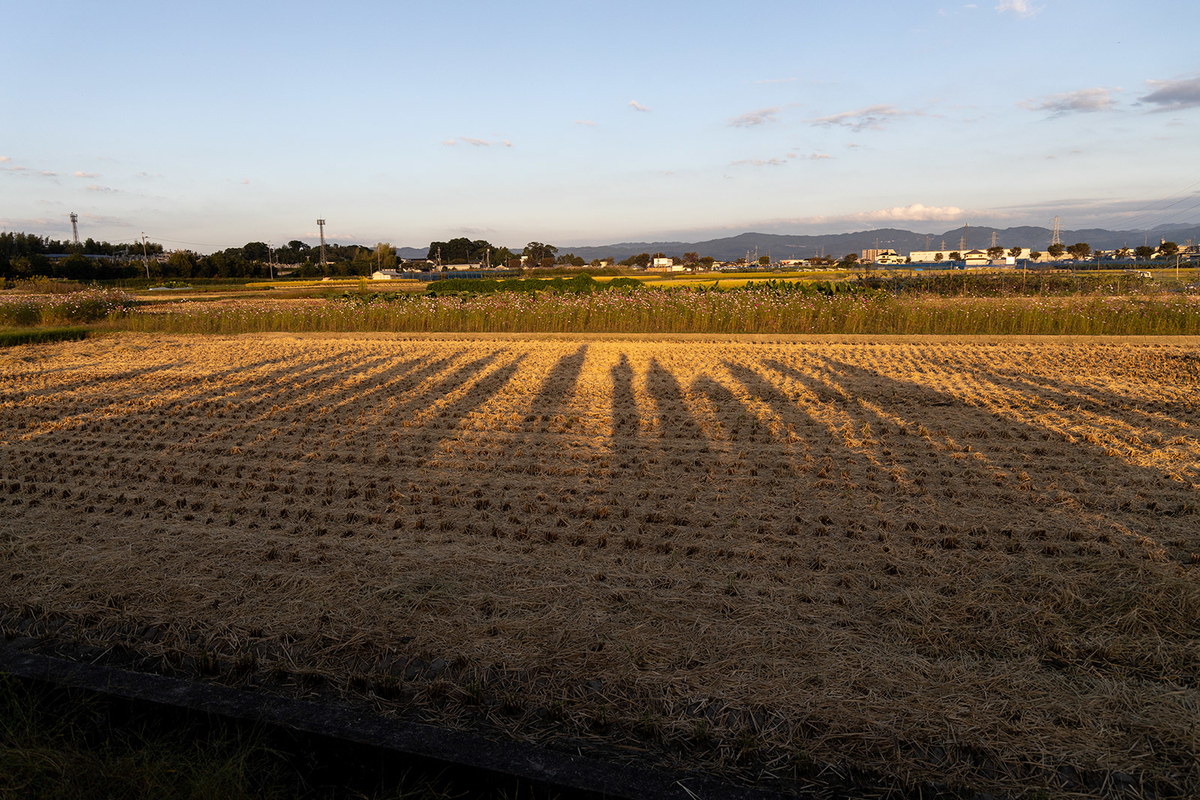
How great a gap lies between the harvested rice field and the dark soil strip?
0.83 feet

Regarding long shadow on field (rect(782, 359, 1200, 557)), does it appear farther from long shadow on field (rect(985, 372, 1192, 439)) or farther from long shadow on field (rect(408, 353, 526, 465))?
long shadow on field (rect(408, 353, 526, 465))

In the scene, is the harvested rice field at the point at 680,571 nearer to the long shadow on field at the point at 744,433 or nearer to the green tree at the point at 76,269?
the long shadow on field at the point at 744,433

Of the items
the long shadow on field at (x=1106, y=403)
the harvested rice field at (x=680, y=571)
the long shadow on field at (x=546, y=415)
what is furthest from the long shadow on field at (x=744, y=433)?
the long shadow on field at (x=1106, y=403)

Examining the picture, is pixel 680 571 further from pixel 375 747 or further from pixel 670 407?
pixel 670 407

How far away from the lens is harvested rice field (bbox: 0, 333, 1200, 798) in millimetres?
2592

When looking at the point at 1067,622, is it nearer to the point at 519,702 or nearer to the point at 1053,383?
the point at 519,702

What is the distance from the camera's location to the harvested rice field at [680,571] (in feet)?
8.50

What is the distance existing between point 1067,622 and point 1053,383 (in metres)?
7.35

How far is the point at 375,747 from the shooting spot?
2279mm

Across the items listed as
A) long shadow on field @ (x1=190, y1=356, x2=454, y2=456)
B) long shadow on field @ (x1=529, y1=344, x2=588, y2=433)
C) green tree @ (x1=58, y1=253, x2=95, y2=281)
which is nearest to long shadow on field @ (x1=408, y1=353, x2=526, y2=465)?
long shadow on field @ (x1=529, y1=344, x2=588, y2=433)

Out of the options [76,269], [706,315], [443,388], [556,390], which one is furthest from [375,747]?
[76,269]

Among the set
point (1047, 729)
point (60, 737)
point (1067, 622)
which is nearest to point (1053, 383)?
point (1067, 622)

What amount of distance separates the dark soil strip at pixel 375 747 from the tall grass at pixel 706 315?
14.9 meters

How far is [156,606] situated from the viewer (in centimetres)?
354
